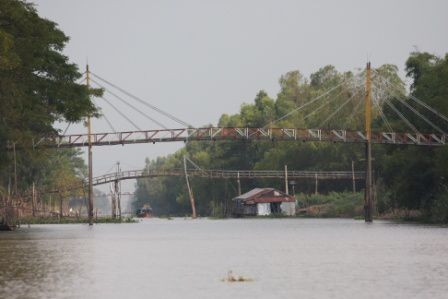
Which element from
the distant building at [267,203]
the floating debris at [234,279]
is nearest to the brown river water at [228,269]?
the floating debris at [234,279]

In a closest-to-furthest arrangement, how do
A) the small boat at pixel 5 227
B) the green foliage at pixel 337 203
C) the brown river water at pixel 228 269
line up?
the brown river water at pixel 228 269 < the small boat at pixel 5 227 < the green foliage at pixel 337 203

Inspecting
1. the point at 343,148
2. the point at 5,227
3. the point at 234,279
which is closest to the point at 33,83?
the point at 5,227

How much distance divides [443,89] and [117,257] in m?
49.9

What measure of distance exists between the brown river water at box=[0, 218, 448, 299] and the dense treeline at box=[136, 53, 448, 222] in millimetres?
32375

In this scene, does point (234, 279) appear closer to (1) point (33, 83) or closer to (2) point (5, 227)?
(1) point (33, 83)

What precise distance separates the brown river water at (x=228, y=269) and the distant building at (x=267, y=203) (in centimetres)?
8298

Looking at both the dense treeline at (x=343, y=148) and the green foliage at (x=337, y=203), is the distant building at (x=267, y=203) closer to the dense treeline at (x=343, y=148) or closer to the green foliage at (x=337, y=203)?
the green foliage at (x=337, y=203)

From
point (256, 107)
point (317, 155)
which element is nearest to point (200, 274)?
point (317, 155)

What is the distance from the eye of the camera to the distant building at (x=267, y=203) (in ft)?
451

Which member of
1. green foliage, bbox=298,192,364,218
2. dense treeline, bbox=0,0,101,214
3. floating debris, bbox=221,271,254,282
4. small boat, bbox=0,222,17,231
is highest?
dense treeline, bbox=0,0,101,214

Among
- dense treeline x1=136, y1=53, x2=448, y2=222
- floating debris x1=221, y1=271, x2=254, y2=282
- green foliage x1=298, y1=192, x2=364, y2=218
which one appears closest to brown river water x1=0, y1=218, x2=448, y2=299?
floating debris x1=221, y1=271, x2=254, y2=282

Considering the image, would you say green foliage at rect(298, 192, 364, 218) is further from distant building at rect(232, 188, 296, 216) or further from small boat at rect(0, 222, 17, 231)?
small boat at rect(0, 222, 17, 231)

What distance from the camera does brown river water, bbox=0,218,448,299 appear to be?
90.6ft

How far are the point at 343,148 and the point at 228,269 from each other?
110m
